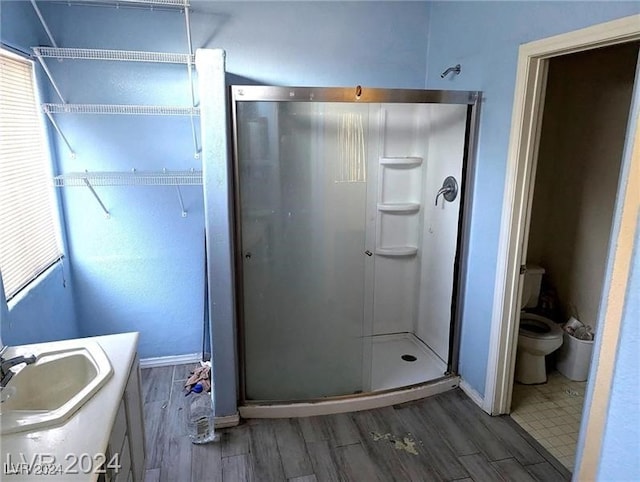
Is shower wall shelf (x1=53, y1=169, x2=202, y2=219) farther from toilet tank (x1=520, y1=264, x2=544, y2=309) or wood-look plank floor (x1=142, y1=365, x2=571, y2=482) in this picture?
toilet tank (x1=520, y1=264, x2=544, y2=309)

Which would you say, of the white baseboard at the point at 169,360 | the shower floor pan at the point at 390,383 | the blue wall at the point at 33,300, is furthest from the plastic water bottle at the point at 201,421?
the blue wall at the point at 33,300

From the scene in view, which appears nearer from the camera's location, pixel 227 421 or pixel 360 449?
pixel 360 449

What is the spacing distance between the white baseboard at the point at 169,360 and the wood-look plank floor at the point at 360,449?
1.42 ft

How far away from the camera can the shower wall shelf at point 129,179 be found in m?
2.60

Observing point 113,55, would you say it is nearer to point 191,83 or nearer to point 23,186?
point 191,83

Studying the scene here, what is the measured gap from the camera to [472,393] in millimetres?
2729

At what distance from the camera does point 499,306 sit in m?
2.45

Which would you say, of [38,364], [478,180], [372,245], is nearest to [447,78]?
[478,180]

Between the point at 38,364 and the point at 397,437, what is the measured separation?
5.93ft

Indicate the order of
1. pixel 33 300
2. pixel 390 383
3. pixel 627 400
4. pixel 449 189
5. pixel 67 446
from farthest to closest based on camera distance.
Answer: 1. pixel 449 189
2. pixel 390 383
3. pixel 33 300
4. pixel 67 446
5. pixel 627 400

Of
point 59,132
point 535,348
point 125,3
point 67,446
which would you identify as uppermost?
point 125,3

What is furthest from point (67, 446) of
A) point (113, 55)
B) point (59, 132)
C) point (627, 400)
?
point (113, 55)

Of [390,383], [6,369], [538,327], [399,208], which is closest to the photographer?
[6,369]

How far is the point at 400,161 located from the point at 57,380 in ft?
8.31
